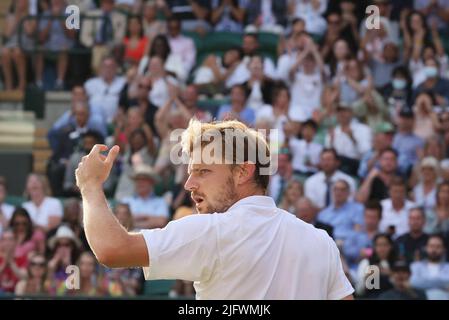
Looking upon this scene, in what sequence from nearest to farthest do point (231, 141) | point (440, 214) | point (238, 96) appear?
point (231, 141) → point (440, 214) → point (238, 96)

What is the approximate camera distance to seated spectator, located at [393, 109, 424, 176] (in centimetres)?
1134

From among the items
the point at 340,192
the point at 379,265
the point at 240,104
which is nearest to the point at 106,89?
the point at 240,104

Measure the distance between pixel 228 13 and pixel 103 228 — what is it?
1012cm

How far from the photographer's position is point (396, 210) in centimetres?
1072

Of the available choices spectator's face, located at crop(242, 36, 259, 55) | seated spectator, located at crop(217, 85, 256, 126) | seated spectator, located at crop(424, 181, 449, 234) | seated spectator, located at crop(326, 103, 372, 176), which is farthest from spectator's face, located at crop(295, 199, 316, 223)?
spectator's face, located at crop(242, 36, 259, 55)

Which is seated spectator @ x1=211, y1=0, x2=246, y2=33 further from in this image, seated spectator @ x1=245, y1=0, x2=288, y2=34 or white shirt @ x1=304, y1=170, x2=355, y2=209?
white shirt @ x1=304, y1=170, x2=355, y2=209

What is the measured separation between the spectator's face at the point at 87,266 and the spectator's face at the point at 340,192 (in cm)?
223

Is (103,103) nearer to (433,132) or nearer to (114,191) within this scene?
(114,191)

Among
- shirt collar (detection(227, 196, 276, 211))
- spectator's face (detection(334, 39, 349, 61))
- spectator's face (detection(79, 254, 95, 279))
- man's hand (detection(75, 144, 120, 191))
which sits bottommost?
spectator's face (detection(79, 254, 95, 279))

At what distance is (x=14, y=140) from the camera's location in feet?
41.9

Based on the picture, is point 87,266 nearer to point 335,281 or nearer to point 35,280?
point 35,280

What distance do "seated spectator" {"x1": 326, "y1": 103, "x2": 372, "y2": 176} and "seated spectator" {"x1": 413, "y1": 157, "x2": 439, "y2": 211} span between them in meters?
0.62

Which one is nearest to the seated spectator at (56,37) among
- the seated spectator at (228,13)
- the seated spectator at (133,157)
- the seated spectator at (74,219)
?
the seated spectator at (228,13)

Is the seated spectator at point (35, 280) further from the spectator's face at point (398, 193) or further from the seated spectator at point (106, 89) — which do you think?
the spectator's face at point (398, 193)
